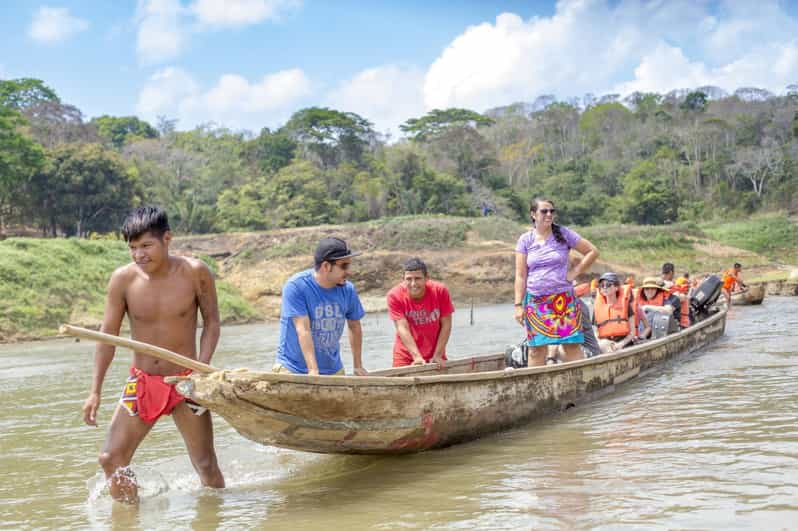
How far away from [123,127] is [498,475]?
6460 cm

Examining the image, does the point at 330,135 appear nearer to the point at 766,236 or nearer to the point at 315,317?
the point at 766,236

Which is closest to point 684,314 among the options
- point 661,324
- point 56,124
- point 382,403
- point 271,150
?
point 661,324

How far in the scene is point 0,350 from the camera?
17.5 m

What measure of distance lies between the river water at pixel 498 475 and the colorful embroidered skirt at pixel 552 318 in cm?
68

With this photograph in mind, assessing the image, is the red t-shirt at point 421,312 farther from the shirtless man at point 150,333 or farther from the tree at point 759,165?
the tree at point 759,165

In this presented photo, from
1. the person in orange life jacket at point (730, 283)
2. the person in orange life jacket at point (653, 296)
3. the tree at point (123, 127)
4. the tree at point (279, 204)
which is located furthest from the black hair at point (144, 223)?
the tree at point (123, 127)

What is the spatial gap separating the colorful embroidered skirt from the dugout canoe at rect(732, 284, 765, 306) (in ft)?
49.1

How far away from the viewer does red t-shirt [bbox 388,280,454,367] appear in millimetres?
6227

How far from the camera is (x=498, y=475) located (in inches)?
185

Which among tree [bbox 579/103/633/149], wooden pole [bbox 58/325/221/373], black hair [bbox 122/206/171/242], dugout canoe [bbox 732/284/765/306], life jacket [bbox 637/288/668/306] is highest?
tree [bbox 579/103/633/149]

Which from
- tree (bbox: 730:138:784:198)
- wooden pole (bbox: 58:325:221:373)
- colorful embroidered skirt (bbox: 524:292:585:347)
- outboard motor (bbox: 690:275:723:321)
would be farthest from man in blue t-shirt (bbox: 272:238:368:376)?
tree (bbox: 730:138:784:198)

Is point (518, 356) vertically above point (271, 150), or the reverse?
point (271, 150)

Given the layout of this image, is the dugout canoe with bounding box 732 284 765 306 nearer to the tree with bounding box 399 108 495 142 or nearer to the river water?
the river water

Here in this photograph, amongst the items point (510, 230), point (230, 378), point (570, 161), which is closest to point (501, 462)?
point (230, 378)
